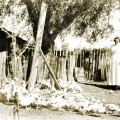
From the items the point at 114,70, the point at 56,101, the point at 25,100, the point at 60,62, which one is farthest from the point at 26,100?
the point at 114,70

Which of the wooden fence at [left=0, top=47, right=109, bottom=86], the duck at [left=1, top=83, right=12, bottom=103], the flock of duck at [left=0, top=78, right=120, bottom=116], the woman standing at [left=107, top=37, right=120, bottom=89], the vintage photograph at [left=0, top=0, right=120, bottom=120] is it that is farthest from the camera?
the woman standing at [left=107, top=37, right=120, bottom=89]

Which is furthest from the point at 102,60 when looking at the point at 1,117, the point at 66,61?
the point at 1,117

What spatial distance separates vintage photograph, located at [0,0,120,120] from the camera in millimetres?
7777

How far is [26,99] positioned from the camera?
25.8 feet

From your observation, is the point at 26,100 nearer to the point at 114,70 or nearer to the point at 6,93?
the point at 6,93

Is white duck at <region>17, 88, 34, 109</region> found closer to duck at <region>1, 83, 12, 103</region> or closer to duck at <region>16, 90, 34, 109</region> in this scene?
duck at <region>16, 90, 34, 109</region>

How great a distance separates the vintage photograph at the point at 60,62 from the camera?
7.78 meters

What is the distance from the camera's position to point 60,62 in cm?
1217

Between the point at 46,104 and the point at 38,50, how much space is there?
243 centimetres

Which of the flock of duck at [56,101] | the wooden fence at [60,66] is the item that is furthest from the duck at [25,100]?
the wooden fence at [60,66]

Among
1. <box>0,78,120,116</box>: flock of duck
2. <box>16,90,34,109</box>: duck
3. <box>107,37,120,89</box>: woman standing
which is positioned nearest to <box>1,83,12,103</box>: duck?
<box>0,78,120,116</box>: flock of duck

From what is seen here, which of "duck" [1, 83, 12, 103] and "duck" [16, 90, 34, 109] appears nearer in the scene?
"duck" [16, 90, 34, 109]

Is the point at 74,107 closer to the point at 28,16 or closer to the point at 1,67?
the point at 1,67

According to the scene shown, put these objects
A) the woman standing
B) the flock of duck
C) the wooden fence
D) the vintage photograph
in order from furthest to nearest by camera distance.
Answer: the woman standing, the wooden fence, the vintage photograph, the flock of duck
